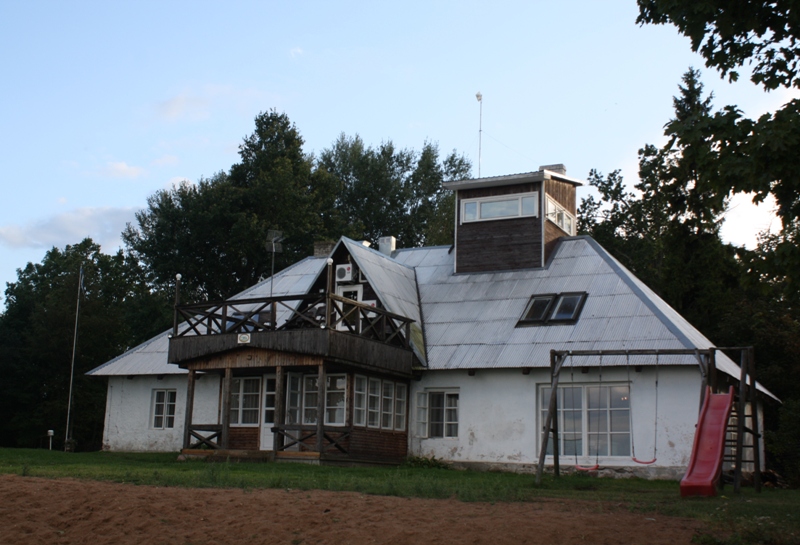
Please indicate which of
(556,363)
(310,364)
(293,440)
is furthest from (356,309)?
(556,363)

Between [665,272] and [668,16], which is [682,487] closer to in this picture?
[668,16]

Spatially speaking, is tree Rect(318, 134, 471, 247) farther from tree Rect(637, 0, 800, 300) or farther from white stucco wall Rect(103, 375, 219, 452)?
tree Rect(637, 0, 800, 300)

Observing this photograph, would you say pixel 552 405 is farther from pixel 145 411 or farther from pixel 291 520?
pixel 145 411

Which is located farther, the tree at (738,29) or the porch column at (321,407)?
the porch column at (321,407)

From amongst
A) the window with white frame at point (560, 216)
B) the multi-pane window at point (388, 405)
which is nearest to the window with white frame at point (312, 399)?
the multi-pane window at point (388, 405)

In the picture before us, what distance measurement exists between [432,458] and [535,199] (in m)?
8.24

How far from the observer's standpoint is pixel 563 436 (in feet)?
74.8

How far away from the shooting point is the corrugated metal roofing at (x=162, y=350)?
27602mm

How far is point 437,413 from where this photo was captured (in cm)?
2478

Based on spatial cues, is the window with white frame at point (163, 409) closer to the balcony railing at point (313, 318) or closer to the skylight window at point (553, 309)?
the balcony railing at point (313, 318)

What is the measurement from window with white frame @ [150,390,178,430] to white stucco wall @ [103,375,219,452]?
5.0 inches

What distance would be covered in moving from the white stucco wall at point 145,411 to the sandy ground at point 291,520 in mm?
13909

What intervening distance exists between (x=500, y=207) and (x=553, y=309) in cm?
425

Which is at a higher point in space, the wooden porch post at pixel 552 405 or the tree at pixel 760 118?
the tree at pixel 760 118
